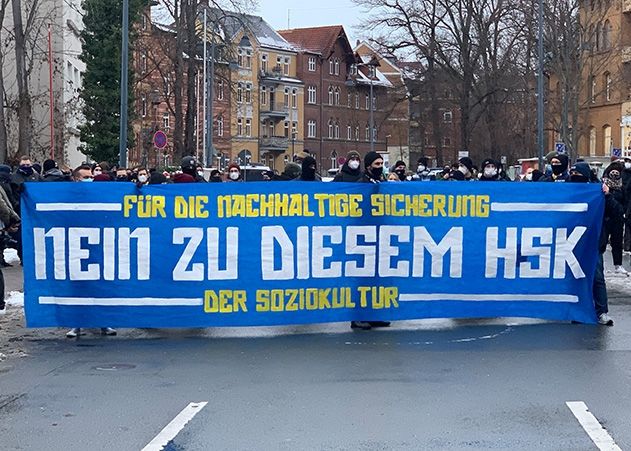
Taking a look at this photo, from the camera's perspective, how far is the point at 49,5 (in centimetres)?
5388

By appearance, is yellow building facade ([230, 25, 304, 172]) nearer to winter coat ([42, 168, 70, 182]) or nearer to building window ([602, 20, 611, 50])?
building window ([602, 20, 611, 50])

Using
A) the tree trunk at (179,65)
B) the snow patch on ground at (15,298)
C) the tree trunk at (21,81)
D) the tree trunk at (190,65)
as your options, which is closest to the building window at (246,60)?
the tree trunk at (190,65)

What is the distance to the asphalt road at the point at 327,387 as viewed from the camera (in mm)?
7398

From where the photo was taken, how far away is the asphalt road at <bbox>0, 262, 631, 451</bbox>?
7398 millimetres

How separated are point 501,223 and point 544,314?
Answer: 3.48ft

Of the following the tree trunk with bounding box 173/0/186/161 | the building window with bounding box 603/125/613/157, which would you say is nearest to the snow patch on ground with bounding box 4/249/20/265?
the tree trunk with bounding box 173/0/186/161

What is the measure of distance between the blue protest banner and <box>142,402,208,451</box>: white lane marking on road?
137 inches

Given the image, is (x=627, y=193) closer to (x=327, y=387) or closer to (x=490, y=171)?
(x=490, y=171)

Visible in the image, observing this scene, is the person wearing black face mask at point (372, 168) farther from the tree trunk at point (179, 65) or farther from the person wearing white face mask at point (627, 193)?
the tree trunk at point (179, 65)

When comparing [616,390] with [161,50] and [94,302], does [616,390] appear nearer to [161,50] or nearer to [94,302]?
[94,302]

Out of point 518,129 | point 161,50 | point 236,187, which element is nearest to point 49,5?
point 161,50

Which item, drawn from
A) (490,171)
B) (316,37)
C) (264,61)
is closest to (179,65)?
(490,171)

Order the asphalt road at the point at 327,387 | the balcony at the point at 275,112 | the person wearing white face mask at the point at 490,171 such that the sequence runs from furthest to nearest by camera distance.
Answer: the balcony at the point at 275,112 → the person wearing white face mask at the point at 490,171 → the asphalt road at the point at 327,387

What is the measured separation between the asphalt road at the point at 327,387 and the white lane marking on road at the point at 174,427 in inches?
2.0
